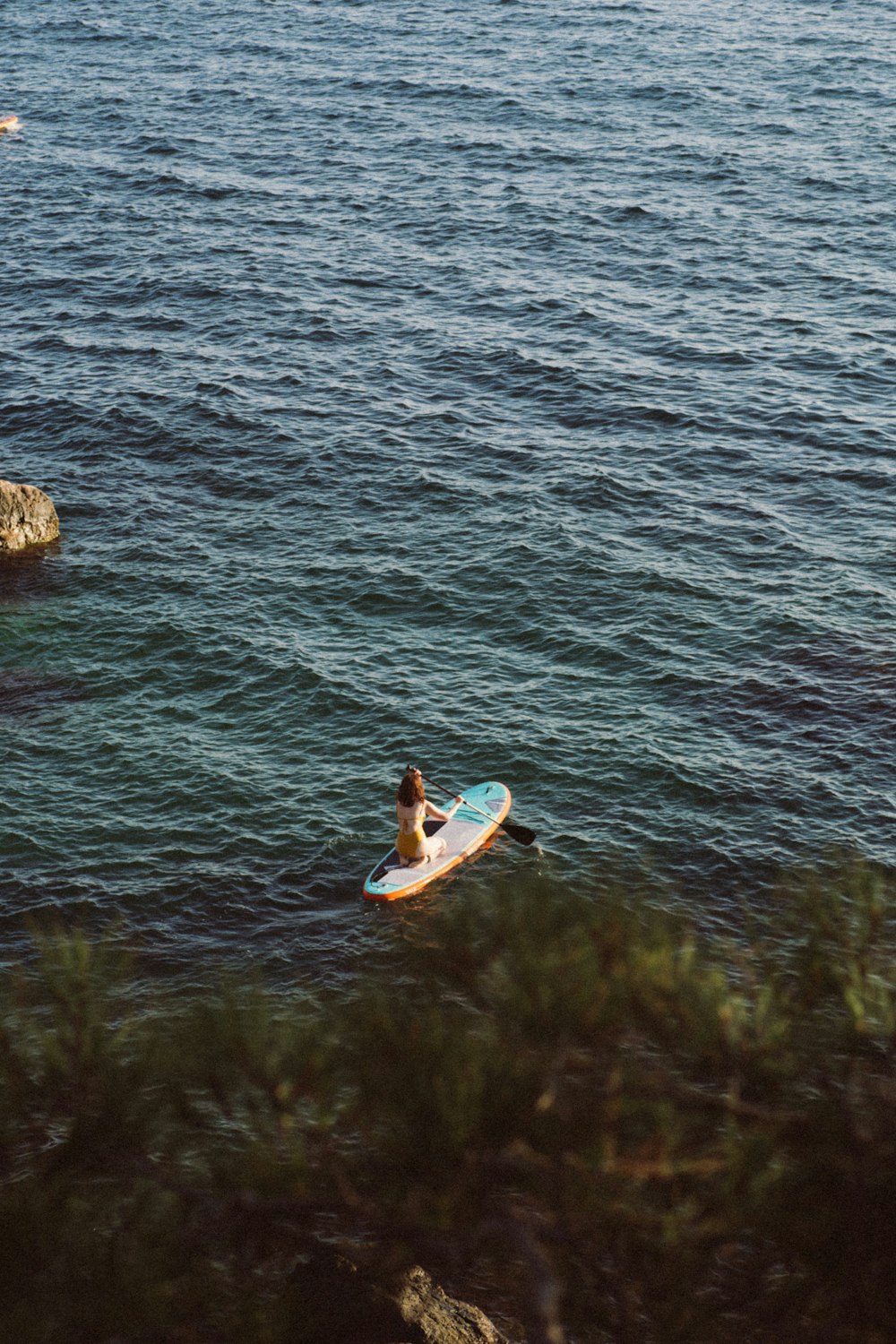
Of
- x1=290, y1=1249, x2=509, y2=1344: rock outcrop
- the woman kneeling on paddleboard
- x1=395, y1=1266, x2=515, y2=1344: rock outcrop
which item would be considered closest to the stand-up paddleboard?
the woman kneeling on paddleboard

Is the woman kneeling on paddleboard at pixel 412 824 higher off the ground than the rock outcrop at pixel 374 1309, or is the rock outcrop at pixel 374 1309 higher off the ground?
the rock outcrop at pixel 374 1309

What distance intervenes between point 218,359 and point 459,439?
378 inches

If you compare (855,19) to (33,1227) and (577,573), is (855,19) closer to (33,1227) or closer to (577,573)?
(577,573)

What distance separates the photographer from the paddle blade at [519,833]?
2170 cm

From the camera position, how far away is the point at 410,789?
20922 mm

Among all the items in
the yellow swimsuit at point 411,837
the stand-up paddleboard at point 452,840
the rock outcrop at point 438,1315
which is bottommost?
the stand-up paddleboard at point 452,840

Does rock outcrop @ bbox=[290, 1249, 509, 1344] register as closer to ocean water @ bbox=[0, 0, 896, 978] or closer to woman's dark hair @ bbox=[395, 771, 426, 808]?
ocean water @ bbox=[0, 0, 896, 978]

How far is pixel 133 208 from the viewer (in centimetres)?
5234

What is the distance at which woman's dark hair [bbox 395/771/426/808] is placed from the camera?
2091 cm

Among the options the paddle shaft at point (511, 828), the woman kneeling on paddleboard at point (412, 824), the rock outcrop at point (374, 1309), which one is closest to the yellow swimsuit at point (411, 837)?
the woman kneeling on paddleboard at point (412, 824)

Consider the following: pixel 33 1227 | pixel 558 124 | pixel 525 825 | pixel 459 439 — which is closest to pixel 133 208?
pixel 558 124

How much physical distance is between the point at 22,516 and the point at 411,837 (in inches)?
601

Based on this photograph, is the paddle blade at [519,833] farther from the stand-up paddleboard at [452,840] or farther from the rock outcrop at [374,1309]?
the rock outcrop at [374,1309]

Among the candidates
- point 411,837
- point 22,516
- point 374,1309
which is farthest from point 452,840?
point 22,516
